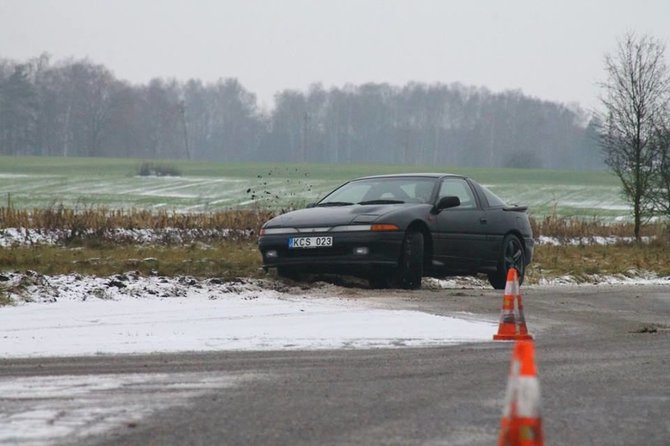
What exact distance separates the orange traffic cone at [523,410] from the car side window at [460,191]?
1205 cm

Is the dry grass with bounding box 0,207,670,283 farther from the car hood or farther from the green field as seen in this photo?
the green field

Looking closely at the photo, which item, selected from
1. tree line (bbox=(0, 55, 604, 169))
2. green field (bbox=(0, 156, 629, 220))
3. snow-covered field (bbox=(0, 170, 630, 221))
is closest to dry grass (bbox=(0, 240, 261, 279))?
green field (bbox=(0, 156, 629, 220))

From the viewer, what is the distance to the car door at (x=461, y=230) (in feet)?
51.3

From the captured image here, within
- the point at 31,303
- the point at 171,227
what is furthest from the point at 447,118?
the point at 31,303

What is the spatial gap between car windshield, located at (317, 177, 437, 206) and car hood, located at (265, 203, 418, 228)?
0.36 meters

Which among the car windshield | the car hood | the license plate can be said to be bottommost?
the license plate

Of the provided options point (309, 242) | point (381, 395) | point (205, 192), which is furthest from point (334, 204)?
point (205, 192)

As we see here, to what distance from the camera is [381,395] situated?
6.84m

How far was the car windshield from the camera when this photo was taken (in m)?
15.7

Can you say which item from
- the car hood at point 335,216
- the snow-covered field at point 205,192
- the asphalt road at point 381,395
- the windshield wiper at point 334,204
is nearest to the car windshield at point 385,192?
the windshield wiper at point 334,204

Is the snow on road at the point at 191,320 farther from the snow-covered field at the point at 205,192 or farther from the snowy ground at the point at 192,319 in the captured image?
the snow-covered field at the point at 205,192

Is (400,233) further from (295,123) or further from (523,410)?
(295,123)

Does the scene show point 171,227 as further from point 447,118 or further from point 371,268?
point 447,118

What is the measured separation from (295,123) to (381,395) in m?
175
